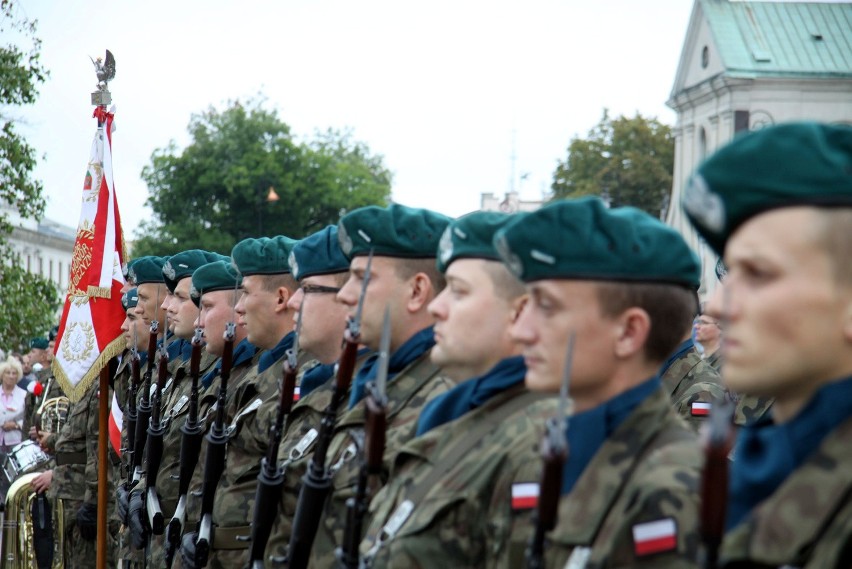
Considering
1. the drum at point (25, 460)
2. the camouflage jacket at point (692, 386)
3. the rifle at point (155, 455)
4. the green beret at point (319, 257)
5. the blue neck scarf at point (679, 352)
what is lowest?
the drum at point (25, 460)

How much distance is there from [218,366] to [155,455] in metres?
0.65

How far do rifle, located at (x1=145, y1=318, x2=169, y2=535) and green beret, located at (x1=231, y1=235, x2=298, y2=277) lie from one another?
1.35m

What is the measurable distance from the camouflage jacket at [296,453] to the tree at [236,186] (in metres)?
46.6

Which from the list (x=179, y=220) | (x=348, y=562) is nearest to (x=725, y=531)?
(x=348, y=562)

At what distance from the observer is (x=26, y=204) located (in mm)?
16359

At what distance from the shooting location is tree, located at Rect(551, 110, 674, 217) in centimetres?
5728

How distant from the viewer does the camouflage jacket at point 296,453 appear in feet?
17.1

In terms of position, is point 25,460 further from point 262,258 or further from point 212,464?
point 212,464

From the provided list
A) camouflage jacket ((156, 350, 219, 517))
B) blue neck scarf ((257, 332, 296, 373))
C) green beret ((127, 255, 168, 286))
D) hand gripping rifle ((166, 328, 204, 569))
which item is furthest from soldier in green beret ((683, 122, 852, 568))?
green beret ((127, 255, 168, 286))

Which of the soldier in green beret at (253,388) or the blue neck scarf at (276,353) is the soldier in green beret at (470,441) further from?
the blue neck scarf at (276,353)

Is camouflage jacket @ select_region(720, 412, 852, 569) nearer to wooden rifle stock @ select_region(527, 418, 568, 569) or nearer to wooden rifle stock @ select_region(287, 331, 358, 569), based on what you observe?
wooden rifle stock @ select_region(527, 418, 568, 569)

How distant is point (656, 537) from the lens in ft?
9.09

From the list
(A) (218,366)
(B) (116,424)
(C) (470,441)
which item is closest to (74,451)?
(B) (116,424)

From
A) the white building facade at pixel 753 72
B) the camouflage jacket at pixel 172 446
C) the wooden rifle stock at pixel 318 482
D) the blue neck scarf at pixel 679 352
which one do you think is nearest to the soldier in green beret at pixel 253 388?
the camouflage jacket at pixel 172 446
